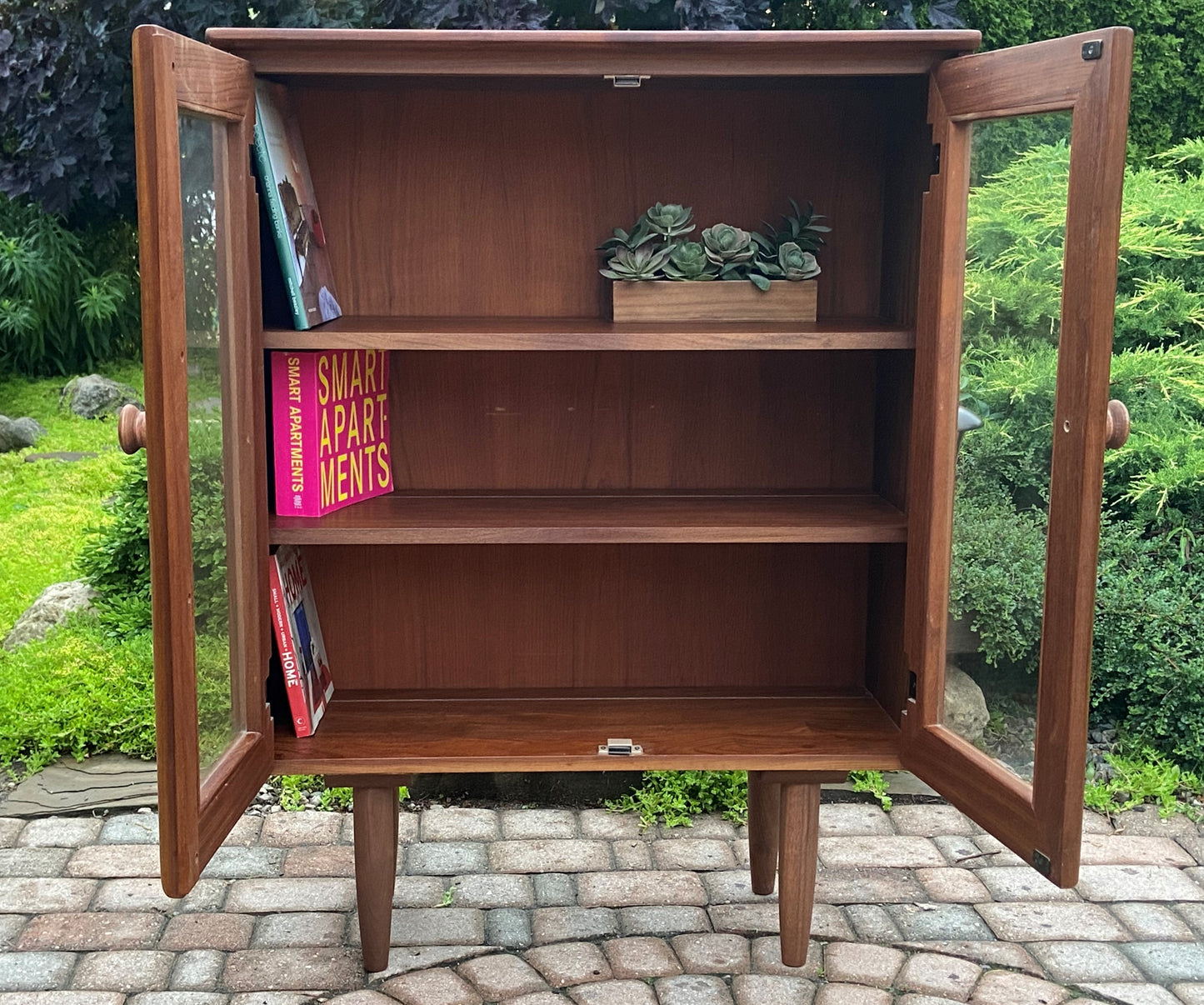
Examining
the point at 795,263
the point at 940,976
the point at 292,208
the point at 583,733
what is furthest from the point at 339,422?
the point at 940,976

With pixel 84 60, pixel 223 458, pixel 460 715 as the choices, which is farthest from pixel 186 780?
pixel 84 60

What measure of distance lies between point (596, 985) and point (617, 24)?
2950mm

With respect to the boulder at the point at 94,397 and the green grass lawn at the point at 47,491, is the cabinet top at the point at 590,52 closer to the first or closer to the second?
the green grass lawn at the point at 47,491

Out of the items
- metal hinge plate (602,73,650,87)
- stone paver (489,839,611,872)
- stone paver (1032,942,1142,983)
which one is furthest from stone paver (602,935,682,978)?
metal hinge plate (602,73,650,87)

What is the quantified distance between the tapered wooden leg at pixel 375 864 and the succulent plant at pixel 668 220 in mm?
1106

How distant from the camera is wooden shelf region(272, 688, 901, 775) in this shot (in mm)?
2309

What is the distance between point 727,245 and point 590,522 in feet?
1.81

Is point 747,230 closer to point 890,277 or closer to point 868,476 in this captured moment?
point 890,277

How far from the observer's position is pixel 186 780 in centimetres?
181

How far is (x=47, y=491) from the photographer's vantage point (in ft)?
17.7

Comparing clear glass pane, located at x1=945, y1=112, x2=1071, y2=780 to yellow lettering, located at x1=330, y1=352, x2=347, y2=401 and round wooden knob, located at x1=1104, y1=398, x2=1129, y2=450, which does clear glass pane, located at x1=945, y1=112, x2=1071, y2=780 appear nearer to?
round wooden knob, located at x1=1104, y1=398, x2=1129, y2=450

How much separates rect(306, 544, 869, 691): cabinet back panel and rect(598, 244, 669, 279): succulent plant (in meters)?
0.59

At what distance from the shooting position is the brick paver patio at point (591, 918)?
8.21 feet

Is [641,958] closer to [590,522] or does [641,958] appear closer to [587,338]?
[590,522]
